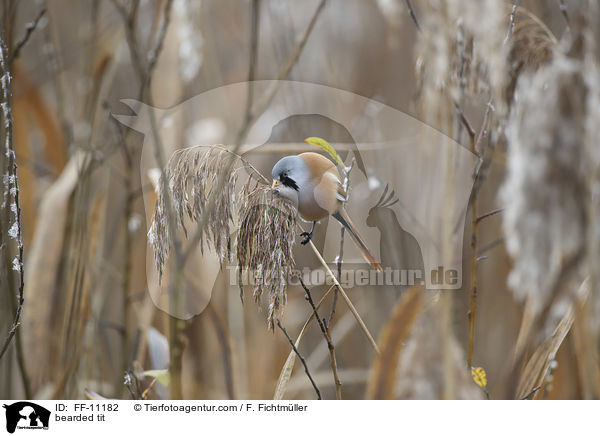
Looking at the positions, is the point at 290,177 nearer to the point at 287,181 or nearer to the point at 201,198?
the point at 287,181

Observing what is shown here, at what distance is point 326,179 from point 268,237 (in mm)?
114

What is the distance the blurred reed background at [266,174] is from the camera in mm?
592

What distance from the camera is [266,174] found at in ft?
2.06

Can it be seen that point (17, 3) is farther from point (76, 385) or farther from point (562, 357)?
point (562, 357)

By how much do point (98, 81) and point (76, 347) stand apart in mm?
386

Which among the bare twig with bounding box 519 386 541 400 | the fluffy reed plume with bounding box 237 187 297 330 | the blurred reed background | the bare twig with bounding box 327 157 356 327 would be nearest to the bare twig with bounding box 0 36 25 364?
Answer: the blurred reed background

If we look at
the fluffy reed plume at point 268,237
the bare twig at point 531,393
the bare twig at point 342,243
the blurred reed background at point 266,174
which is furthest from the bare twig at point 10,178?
the bare twig at point 531,393

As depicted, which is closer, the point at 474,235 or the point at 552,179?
the point at 552,179

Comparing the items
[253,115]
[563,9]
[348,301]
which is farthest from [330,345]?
[563,9]

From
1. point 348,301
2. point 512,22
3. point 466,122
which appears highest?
point 512,22

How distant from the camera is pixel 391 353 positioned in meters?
0.58
